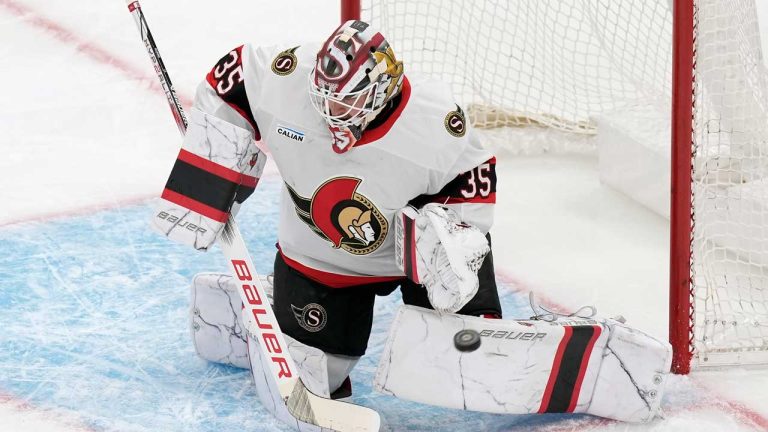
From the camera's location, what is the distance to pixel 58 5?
18.9ft

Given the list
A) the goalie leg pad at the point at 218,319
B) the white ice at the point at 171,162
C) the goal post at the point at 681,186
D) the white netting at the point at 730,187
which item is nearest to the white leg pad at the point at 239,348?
the goalie leg pad at the point at 218,319

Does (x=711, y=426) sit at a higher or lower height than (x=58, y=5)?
lower

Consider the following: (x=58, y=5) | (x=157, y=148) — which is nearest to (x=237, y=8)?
(x=58, y=5)

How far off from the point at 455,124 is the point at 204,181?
1.76ft

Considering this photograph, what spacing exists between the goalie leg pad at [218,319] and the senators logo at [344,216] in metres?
0.31

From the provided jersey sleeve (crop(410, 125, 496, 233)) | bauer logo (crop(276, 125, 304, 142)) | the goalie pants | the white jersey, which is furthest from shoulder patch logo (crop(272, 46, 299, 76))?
the goalie pants

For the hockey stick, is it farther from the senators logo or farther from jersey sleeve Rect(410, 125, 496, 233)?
jersey sleeve Rect(410, 125, 496, 233)

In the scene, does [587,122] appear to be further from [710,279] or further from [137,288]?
[137,288]

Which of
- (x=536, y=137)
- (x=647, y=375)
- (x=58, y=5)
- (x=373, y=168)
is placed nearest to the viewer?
(x=373, y=168)

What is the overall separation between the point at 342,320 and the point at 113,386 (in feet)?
1.80

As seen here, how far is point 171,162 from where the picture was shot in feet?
15.1

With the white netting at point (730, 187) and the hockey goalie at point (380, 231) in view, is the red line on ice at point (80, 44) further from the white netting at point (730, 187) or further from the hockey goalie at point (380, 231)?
the white netting at point (730, 187)

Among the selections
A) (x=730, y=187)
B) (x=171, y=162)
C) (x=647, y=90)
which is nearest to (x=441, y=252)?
(x=730, y=187)

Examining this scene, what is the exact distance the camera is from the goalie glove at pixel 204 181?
3.01 m
